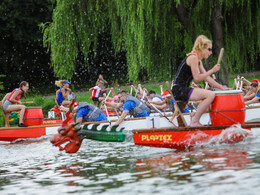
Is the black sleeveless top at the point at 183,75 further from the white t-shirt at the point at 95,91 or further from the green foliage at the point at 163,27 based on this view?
the white t-shirt at the point at 95,91

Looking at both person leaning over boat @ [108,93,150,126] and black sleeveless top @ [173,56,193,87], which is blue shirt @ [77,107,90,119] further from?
black sleeveless top @ [173,56,193,87]

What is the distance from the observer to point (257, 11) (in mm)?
16016

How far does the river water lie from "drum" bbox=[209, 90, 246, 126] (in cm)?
39

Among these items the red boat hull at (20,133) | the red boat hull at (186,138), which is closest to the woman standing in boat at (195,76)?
the red boat hull at (186,138)

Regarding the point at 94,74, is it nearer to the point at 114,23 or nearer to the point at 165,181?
the point at 114,23

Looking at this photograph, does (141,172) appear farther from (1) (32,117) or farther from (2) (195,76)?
(1) (32,117)

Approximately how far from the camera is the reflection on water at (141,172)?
19.5ft

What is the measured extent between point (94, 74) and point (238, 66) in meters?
21.3

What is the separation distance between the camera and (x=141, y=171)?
7.28 meters

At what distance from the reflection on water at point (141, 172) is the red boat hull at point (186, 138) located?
14 centimetres

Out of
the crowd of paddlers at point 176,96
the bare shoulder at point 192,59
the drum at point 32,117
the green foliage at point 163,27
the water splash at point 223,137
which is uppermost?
the green foliage at point 163,27

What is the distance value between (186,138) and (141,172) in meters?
1.84

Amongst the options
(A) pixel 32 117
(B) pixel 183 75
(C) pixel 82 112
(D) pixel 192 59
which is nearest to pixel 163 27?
(C) pixel 82 112

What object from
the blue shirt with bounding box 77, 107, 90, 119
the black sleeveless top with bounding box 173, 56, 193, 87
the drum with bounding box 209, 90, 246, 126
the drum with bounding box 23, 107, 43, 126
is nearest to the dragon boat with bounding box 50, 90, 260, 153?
the drum with bounding box 209, 90, 246, 126
